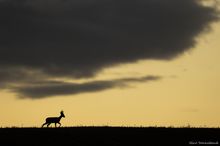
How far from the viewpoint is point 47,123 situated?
72750 mm
